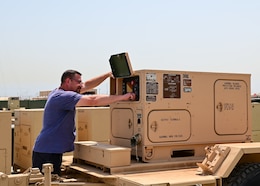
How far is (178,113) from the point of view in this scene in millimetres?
5555

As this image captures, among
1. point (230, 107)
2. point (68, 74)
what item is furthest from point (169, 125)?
point (68, 74)

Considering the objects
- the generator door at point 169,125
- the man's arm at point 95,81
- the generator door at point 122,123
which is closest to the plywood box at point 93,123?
the man's arm at point 95,81

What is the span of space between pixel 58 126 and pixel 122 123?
89 centimetres

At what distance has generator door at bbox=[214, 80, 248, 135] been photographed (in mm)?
5879

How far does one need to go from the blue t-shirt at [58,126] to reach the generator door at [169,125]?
1.02 metres

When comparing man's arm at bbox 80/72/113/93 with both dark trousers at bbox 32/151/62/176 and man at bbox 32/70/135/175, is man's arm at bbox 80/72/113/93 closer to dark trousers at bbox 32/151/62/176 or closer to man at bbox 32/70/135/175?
man at bbox 32/70/135/175

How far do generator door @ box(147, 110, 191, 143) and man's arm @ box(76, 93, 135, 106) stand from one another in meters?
0.36

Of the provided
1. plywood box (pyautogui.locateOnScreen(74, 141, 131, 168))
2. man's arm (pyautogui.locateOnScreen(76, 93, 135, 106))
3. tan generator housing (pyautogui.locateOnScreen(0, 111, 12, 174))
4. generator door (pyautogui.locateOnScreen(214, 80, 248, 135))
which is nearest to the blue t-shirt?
man's arm (pyautogui.locateOnScreen(76, 93, 135, 106))

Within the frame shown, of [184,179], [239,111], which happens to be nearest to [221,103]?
[239,111]

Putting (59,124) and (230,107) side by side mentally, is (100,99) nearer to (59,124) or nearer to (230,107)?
(59,124)

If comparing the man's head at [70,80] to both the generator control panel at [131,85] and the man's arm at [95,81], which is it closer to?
the man's arm at [95,81]

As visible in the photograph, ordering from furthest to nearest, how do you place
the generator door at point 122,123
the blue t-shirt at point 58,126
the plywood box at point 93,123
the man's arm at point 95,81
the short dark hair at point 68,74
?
the plywood box at point 93,123 → the man's arm at point 95,81 → the short dark hair at point 68,74 → the generator door at point 122,123 → the blue t-shirt at point 58,126

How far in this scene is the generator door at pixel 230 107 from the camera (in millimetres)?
5879

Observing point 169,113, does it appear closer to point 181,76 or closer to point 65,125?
point 181,76
